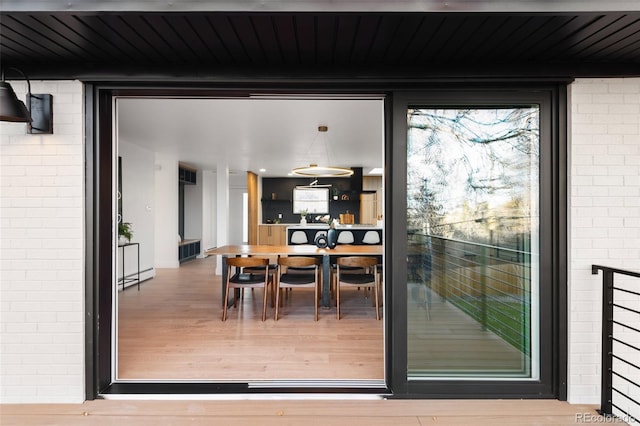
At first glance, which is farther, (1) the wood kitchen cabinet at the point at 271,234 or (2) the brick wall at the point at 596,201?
(1) the wood kitchen cabinet at the point at 271,234

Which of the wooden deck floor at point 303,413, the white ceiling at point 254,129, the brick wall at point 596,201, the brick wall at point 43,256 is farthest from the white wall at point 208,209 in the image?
the brick wall at point 596,201

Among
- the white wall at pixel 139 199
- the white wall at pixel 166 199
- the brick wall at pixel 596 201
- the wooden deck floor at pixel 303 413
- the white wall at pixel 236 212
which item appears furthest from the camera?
the white wall at pixel 236 212

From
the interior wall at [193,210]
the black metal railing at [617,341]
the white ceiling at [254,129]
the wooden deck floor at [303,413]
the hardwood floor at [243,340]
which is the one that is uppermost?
the white ceiling at [254,129]

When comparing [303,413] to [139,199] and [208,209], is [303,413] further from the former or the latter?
[208,209]

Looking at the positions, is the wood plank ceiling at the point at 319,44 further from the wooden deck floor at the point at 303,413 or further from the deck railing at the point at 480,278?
the wooden deck floor at the point at 303,413

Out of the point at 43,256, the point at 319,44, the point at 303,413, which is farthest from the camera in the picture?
the point at 43,256

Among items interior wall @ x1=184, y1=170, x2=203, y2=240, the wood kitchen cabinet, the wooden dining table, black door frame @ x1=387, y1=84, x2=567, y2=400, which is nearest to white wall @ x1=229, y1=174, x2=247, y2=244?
interior wall @ x1=184, y1=170, x2=203, y2=240

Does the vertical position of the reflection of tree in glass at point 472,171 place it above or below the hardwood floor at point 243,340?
above

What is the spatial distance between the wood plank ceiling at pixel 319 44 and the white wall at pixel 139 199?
3909mm

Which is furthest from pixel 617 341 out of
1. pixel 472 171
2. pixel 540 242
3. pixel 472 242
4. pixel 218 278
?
pixel 218 278

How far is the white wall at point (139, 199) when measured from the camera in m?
5.80

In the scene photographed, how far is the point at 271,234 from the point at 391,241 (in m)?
7.54

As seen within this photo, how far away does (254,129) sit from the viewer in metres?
4.75

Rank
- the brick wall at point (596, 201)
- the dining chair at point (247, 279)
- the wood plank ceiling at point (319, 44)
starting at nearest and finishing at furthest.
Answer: the wood plank ceiling at point (319, 44)
the brick wall at point (596, 201)
the dining chair at point (247, 279)
